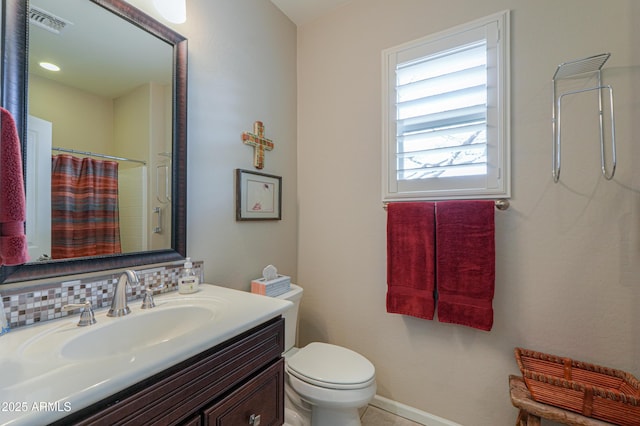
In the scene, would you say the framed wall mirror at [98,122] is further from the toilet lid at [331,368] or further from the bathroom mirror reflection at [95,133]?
the toilet lid at [331,368]

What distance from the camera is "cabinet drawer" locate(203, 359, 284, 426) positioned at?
0.78m

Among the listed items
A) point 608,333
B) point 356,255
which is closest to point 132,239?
point 356,255

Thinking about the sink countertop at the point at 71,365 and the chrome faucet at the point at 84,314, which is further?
the chrome faucet at the point at 84,314

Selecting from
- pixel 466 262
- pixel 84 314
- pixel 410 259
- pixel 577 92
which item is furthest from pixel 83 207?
pixel 577 92

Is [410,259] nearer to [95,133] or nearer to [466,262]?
[466,262]

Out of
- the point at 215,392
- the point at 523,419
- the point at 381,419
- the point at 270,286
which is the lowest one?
the point at 381,419

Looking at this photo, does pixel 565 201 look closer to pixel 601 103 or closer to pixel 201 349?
pixel 601 103

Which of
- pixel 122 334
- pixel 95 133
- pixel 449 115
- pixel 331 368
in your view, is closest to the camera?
pixel 122 334

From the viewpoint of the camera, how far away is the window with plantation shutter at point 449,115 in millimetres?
1354

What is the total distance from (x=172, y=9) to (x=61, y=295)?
3.94ft

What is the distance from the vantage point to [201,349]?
720 millimetres

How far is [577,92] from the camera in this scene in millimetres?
1177

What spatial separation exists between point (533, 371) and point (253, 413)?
1.22 m

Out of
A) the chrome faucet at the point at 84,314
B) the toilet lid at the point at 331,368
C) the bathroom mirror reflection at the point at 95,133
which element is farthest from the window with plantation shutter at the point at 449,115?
the chrome faucet at the point at 84,314
